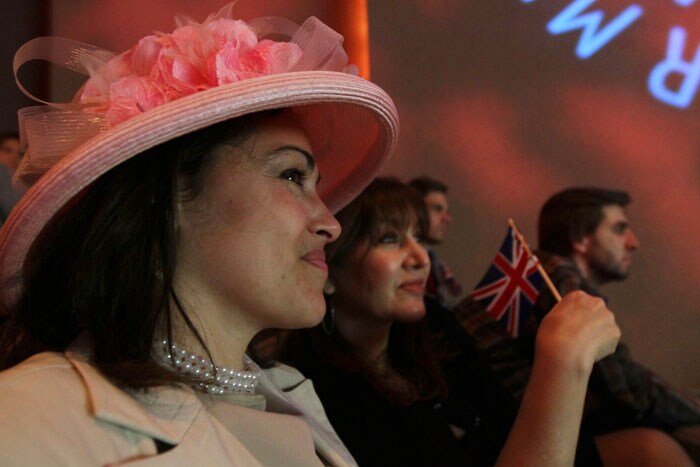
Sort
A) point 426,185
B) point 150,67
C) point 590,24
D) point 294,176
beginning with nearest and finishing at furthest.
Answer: point 150,67 < point 294,176 < point 426,185 < point 590,24

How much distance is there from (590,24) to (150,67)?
3.51 m

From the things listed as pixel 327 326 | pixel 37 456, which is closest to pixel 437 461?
pixel 327 326

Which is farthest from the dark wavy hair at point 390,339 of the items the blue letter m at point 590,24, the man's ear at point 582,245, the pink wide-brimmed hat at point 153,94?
the blue letter m at point 590,24

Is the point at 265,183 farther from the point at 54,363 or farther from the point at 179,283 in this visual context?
Answer: the point at 54,363

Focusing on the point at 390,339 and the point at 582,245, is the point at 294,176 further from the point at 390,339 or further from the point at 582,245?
the point at 582,245

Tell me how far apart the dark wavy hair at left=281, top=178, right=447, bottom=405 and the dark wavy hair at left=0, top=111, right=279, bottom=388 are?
752mm

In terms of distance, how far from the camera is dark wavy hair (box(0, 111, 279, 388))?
112 cm

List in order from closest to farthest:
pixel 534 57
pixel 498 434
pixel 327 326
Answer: pixel 327 326
pixel 498 434
pixel 534 57

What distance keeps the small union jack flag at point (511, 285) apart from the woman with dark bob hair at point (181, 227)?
904 millimetres

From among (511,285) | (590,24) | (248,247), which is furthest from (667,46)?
(248,247)

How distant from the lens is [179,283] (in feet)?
3.88

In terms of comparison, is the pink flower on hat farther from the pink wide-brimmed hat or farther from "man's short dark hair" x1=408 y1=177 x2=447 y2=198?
"man's short dark hair" x1=408 y1=177 x2=447 y2=198

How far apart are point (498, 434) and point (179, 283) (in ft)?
4.23

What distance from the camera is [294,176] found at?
50.4 inches
